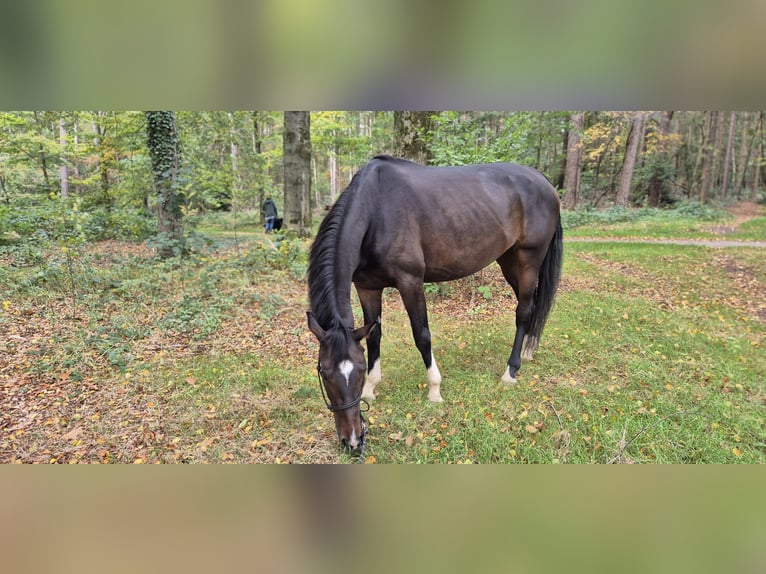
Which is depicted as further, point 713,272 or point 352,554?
point 713,272

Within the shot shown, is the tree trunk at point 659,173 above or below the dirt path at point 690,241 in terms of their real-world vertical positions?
above

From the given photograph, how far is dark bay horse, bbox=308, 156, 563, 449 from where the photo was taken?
2.37m

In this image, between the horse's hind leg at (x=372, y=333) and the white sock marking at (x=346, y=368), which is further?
the horse's hind leg at (x=372, y=333)

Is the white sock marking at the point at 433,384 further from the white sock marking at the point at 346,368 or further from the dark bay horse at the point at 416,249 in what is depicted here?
the white sock marking at the point at 346,368

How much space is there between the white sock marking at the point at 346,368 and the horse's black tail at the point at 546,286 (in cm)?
247

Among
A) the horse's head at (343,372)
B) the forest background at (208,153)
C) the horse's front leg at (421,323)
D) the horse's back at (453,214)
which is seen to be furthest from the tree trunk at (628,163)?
the horse's head at (343,372)

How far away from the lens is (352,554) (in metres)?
0.80

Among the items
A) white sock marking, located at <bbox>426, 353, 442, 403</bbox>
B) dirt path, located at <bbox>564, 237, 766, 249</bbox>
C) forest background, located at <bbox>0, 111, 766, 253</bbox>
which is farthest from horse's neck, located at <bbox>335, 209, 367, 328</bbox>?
dirt path, located at <bbox>564, 237, 766, 249</bbox>

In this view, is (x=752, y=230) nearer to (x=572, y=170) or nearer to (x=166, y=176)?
(x=572, y=170)

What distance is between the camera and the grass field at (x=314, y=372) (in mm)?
2633

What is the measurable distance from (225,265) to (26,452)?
4.11 m

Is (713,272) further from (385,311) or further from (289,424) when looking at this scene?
(289,424)
